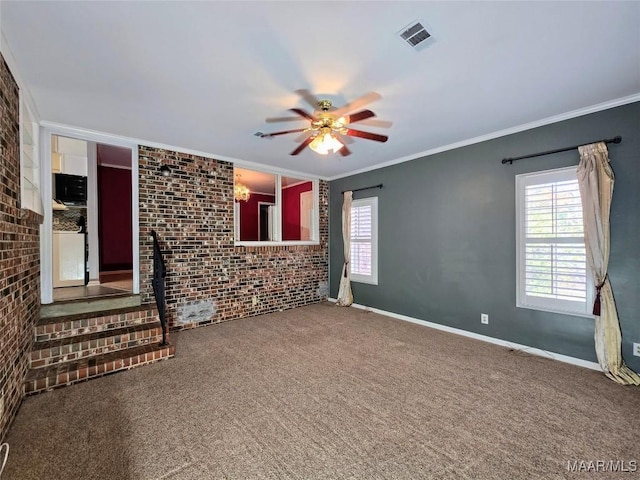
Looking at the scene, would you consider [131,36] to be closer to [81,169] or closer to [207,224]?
[207,224]

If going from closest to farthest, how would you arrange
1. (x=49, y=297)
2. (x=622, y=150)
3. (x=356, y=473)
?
(x=356, y=473) < (x=622, y=150) < (x=49, y=297)

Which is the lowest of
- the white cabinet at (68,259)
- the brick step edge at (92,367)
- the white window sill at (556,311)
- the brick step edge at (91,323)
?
the brick step edge at (92,367)

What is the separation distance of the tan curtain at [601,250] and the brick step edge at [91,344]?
4.62 m

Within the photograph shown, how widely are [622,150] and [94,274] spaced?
→ 7.16 metres

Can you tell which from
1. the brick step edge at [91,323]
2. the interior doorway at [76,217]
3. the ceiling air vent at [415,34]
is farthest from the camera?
the interior doorway at [76,217]

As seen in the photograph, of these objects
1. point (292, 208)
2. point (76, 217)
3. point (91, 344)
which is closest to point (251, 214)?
point (292, 208)

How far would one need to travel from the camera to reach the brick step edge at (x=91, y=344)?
2.76m

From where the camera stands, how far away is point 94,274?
4945 millimetres

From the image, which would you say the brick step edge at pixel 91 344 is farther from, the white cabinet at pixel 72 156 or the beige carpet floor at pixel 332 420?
the white cabinet at pixel 72 156

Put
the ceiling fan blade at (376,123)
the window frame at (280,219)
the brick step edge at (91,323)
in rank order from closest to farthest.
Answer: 1. the brick step edge at (91,323)
2. the ceiling fan blade at (376,123)
3. the window frame at (280,219)

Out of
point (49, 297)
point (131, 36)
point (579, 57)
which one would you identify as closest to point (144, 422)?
point (49, 297)

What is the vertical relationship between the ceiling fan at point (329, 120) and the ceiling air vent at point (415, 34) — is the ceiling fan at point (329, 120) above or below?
below

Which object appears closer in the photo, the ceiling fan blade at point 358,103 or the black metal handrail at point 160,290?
the ceiling fan blade at point 358,103

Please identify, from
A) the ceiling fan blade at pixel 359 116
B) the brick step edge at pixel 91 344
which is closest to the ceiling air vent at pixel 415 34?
the ceiling fan blade at pixel 359 116
